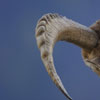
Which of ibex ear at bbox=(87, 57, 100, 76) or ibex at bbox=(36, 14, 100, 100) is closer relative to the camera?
ibex at bbox=(36, 14, 100, 100)

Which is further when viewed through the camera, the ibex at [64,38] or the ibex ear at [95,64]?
the ibex ear at [95,64]

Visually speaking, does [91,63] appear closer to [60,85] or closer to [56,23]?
[56,23]

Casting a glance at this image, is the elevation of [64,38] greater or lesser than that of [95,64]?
Answer: greater

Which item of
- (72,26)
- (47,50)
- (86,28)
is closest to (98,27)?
(86,28)

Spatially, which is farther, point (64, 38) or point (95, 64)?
point (95, 64)

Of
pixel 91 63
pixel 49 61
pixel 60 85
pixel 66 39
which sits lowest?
pixel 60 85

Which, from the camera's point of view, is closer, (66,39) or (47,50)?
(47,50)

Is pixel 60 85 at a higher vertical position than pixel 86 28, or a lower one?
lower

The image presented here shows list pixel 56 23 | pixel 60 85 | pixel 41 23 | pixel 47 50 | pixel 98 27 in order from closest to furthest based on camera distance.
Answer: pixel 60 85
pixel 47 50
pixel 41 23
pixel 56 23
pixel 98 27
